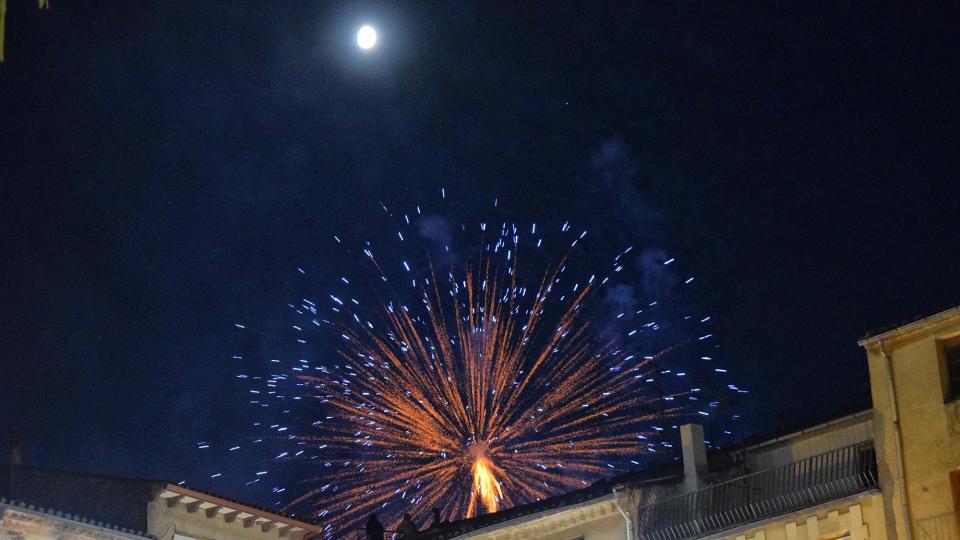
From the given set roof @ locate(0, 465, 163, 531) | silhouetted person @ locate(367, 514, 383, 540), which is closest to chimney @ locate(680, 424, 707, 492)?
silhouetted person @ locate(367, 514, 383, 540)

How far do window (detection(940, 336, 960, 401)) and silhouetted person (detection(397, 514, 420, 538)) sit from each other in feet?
71.9

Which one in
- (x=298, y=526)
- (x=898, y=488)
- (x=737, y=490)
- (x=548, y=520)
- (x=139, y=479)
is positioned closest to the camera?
(x=898, y=488)

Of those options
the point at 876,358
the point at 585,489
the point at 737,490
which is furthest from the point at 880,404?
the point at 585,489

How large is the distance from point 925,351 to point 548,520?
13800 millimetres

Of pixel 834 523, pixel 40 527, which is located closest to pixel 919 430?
pixel 834 523

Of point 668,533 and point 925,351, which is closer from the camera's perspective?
point 925,351

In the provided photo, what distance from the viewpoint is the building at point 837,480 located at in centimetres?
3975

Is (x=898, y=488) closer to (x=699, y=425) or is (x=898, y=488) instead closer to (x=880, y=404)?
(x=880, y=404)

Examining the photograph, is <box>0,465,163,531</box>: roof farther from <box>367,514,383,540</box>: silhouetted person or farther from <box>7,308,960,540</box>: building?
<box>367,514,383,540</box>: silhouetted person

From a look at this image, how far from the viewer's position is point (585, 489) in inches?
1962

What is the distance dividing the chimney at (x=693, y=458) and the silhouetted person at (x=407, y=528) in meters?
12.6

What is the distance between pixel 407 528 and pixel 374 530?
1483 mm

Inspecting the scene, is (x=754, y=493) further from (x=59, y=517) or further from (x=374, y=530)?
(x=59, y=517)

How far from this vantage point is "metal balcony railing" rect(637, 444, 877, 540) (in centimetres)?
4191
